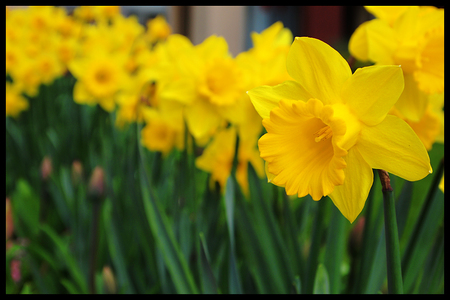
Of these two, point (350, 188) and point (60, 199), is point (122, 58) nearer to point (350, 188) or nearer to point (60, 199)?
point (60, 199)

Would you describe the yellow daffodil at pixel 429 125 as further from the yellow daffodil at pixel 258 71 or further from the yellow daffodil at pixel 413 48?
the yellow daffodil at pixel 258 71

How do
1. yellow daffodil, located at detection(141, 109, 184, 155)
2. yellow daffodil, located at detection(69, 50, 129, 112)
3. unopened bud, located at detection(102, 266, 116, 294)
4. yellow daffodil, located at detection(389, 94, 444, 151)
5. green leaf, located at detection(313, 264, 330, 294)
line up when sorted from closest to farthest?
1. green leaf, located at detection(313, 264, 330, 294)
2. yellow daffodil, located at detection(389, 94, 444, 151)
3. unopened bud, located at detection(102, 266, 116, 294)
4. yellow daffodil, located at detection(141, 109, 184, 155)
5. yellow daffodil, located at detection(69, 50, 129, 112)

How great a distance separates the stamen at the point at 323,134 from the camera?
0.41 m

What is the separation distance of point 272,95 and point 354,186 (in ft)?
0.44

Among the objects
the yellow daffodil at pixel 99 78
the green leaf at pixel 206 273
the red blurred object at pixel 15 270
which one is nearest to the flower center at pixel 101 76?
the yellow daffodil at pixel 99 78

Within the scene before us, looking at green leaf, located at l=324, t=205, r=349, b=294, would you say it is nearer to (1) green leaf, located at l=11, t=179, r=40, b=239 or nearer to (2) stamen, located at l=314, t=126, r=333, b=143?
(2) stamen, located at l=314, t=126, r=333, b=143

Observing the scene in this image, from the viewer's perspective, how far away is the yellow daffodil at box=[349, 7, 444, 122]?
0.52 metres

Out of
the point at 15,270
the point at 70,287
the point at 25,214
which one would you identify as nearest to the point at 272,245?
the point at 70,287

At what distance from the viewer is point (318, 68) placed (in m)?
0.40

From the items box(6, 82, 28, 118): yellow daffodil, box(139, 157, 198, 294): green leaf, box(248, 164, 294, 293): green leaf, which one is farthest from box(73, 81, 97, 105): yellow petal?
box(248, 164, 294, 293): green leaf

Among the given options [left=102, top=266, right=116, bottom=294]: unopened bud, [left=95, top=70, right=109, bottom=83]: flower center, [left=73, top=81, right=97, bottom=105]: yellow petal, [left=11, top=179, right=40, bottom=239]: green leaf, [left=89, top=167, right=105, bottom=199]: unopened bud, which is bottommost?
[left=11, top=179, right=40, bottom=239]: green leaf

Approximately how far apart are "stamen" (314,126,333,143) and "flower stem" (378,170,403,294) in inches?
2.7

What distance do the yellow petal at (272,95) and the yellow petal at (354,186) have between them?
86 millimetres

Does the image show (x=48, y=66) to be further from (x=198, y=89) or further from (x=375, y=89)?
(x=375, y=89)
